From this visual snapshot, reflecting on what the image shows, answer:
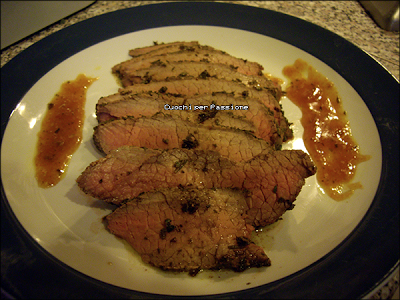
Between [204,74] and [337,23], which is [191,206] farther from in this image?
[337,23]

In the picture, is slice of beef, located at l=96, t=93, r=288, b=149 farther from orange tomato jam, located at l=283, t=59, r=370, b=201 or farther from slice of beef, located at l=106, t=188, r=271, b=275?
slice of beef, located at l=106, t=188, r=271, b=275

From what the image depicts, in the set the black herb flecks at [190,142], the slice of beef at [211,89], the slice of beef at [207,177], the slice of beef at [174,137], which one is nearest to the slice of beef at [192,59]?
the slice of beef at [211,89]

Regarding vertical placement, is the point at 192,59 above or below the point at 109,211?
above

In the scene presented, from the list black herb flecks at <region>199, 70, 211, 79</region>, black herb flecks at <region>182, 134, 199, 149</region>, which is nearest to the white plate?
black herb flecks at <region>182, 134, 199, 149</region>

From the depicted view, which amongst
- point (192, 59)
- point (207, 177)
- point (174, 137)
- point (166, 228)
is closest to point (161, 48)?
point (192, 59)

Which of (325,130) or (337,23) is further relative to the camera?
(337,23)

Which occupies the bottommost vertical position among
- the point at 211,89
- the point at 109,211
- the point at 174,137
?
the point at 109,211

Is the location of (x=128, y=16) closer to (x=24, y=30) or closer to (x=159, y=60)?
(x=159, y=60)

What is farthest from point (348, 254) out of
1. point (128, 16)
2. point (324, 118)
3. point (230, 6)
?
point (128, 16)
